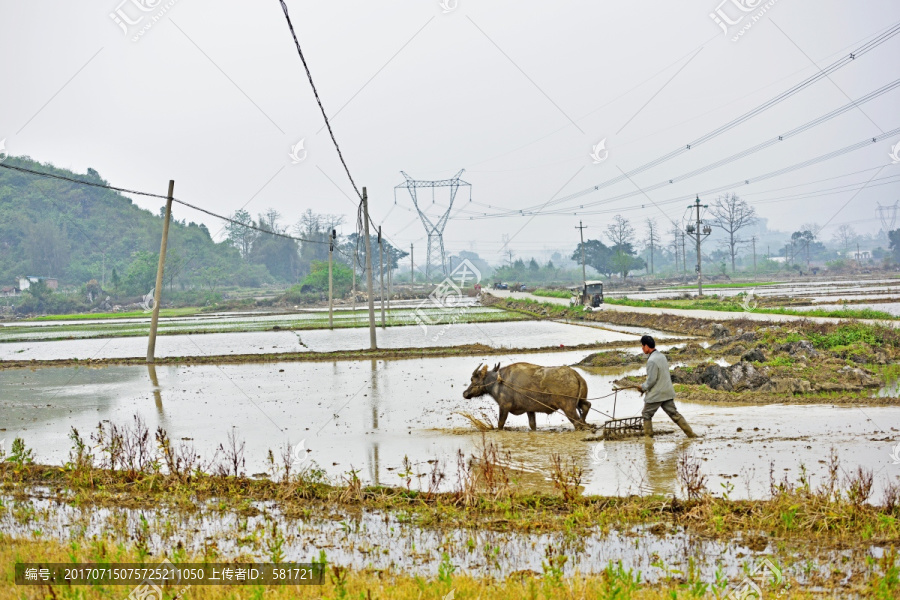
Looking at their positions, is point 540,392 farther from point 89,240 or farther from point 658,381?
point 89,240

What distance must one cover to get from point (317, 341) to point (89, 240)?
4156 inches

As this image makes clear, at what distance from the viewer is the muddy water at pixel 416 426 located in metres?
9.72

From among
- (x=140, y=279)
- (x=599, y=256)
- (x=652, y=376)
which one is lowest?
(x=652, y=376)

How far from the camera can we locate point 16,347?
37.1 meters

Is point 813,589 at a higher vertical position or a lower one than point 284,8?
lower

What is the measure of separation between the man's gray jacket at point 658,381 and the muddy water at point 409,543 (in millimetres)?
4079

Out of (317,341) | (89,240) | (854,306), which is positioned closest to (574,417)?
(317,341)

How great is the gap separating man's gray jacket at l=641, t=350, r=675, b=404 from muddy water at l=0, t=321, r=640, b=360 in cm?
1748

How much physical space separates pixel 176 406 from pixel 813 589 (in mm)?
14607

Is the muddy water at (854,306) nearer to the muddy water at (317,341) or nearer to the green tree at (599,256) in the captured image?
the muddy water at (317,341)

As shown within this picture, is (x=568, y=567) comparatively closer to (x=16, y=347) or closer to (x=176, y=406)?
(x=176, y=406)

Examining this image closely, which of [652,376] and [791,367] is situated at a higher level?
[652,376]

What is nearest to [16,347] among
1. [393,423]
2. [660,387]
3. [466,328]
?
[466,328]

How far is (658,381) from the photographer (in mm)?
11234
